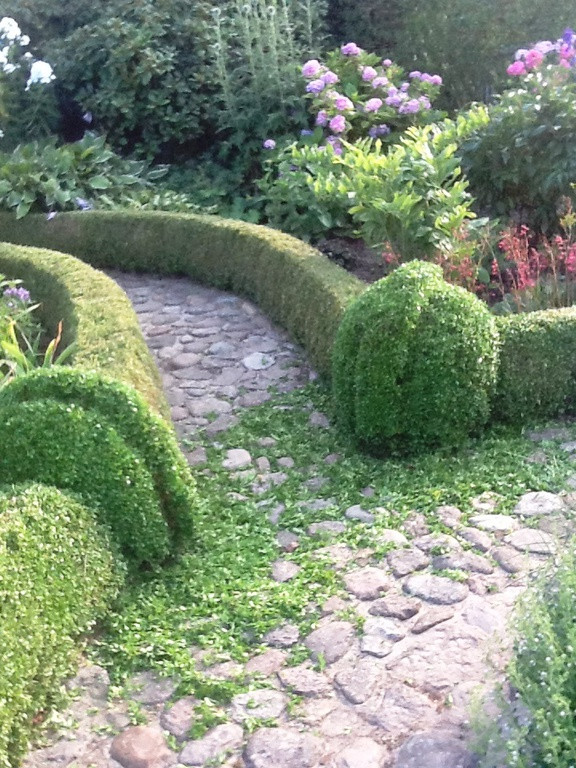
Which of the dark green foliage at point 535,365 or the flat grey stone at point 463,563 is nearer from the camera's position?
the flat grey stone at point 463,563

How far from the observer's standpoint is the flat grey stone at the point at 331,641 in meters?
2.70

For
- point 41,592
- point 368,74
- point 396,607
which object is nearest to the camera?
point 41,592

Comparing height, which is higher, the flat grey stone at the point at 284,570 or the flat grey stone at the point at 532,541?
the flat grey stone at the point at 532,541

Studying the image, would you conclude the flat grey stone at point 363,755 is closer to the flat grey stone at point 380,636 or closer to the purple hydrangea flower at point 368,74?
the flat grey stone at point 380,636

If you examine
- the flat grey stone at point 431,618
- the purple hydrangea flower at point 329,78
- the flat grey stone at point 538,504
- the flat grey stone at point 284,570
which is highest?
the purple hydrangea flower at point 329,78

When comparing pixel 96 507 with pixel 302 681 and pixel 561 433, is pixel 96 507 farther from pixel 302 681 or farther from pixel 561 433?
pixel 561 433

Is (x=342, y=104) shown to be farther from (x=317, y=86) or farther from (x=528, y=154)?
(x=528, y=154)

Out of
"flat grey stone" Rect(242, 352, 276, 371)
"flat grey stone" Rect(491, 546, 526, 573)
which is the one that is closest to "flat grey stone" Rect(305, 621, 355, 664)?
"flat grey stone" Rect(491, 546, 526, 573)

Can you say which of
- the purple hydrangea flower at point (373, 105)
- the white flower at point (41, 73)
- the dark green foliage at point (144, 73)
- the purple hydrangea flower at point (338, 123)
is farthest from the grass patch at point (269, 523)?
the white flower at point (41, 73)

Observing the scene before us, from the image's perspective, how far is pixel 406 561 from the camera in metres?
3.12

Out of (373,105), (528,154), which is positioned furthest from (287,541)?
(373,105)

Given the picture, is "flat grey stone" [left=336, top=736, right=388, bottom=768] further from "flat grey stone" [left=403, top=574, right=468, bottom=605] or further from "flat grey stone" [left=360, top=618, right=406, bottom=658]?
"flat grey stone" [left=403, top=574, right=468, bottom=605]

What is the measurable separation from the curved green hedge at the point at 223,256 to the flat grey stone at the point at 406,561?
166cm

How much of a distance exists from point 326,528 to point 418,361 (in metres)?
0.90
